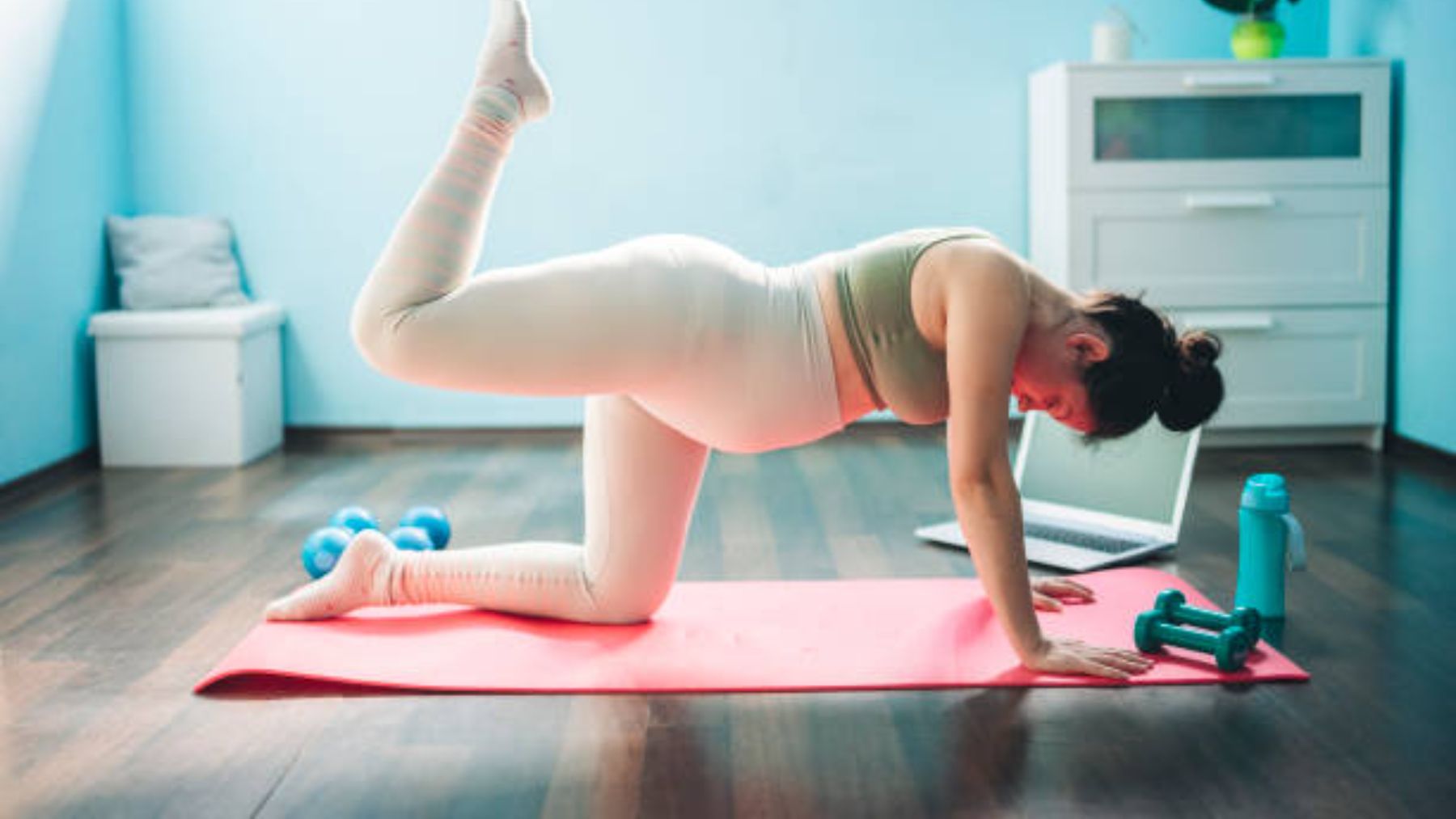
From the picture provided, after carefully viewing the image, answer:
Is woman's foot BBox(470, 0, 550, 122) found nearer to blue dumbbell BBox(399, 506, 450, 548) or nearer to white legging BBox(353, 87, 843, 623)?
white legging BBox(353, 87, 843, 623)

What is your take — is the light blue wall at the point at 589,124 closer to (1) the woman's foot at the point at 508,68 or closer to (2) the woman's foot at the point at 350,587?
(2) the woman's foot at the point at 350,587

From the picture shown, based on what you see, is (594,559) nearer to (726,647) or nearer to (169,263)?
(726,647)

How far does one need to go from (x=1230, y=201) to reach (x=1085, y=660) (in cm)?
246

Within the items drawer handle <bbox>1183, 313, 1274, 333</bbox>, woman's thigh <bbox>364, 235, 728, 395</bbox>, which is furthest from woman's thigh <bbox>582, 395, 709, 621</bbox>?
drawer handle <bbox>1183, 313, 1274, 333</bbox>

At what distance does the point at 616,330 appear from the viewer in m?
1.85

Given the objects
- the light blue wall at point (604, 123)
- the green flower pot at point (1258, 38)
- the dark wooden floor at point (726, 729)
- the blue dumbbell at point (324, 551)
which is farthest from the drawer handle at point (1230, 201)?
the blue dumbbell at point (324, 551)

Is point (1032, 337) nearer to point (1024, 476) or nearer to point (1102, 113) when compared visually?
point (1024, 476)

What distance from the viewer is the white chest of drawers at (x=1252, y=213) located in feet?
13.2

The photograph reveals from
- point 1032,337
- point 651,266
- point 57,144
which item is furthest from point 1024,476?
point 57,144

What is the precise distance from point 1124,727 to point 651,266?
2.91 ft

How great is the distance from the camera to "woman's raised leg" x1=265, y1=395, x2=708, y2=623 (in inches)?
82.5

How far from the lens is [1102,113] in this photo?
13.3 ft

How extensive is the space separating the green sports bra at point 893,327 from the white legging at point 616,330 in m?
0.05

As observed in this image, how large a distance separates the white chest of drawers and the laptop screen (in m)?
1.07
